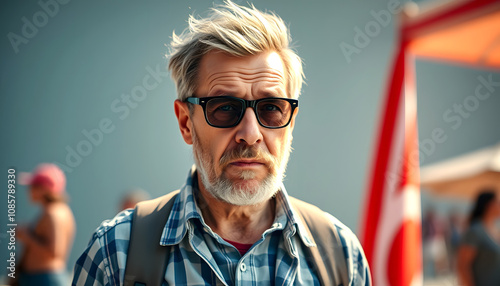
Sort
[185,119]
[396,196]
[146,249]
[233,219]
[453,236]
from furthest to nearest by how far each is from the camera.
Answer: [453,236] → [396,196] → [185,119] → [233,219] → [146,249]

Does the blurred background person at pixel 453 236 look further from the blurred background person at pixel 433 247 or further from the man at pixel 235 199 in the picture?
the man at pixel 235 199

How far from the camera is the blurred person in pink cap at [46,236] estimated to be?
3.67 metres

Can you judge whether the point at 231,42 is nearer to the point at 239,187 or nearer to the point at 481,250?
the point at 239,187

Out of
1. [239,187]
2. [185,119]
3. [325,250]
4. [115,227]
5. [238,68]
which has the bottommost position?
[325,250]

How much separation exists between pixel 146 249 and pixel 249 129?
567mm

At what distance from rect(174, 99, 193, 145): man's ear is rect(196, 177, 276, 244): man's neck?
23 centimetres

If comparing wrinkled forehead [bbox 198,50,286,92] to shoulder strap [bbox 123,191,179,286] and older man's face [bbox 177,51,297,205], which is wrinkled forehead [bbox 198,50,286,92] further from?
shoulder strap [bbox 123,191,179,286]

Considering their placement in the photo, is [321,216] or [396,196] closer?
[321,216]

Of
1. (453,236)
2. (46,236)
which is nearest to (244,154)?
(46,236)

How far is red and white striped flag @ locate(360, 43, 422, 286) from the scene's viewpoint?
3449mm

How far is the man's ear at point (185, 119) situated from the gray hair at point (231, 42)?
3cm

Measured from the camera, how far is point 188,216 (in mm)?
1535

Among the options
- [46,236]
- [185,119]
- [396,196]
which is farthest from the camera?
[46,236]

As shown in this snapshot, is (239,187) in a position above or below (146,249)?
above
